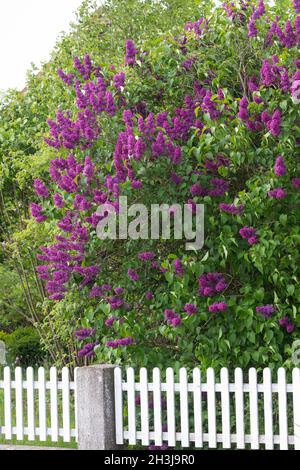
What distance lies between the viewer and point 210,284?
611cm

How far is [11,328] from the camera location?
44.9 feet

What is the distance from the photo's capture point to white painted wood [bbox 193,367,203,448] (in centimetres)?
588

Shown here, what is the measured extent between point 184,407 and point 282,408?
0.74 metres

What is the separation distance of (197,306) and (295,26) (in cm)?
232

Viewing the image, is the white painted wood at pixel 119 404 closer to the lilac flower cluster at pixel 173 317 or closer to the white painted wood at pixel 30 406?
the lilac flower cluster at pixel 173 317

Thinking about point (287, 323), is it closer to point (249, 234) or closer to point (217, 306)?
point (217, 306)

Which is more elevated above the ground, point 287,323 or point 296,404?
point 287,323

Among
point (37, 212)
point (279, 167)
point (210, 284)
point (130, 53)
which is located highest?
point (130, 53)

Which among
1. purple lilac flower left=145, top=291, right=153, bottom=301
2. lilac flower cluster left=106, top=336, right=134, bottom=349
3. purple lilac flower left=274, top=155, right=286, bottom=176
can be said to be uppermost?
purple lilac flower left=274, top=155, right=286, bottom=176

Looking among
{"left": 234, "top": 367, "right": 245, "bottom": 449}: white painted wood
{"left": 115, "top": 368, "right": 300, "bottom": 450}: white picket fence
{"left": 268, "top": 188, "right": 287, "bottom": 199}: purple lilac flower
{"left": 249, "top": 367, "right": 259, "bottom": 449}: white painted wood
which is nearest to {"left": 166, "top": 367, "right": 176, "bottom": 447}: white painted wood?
{"left": 115, "top": 368, "right": 300, "bottom": 450}: white picket fence

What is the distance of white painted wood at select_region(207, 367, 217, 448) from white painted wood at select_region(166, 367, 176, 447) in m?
0.28

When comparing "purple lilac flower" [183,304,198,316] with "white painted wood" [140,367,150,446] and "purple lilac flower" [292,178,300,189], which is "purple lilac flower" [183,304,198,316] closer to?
"white painted wood" [140,367,150,446]

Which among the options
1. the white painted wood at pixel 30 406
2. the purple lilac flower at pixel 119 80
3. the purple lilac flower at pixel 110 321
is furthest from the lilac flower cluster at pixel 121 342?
the purple lilac flower at pixel 119 80

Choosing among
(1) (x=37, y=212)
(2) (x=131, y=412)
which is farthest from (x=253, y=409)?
(1) (x=37, y=212)
